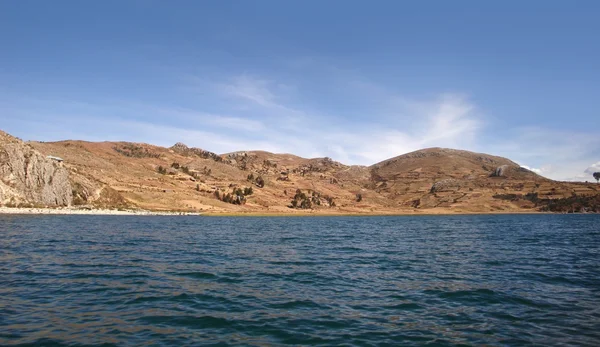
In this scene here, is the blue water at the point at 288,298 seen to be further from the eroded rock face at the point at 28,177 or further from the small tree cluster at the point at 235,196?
the small tree cluster at the point at 235,196

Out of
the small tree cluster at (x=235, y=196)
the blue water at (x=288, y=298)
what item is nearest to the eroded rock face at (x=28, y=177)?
the blue water at (x=288, y=298)

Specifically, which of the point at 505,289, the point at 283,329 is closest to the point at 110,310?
the point at 283,329

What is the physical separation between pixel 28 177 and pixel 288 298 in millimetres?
94930

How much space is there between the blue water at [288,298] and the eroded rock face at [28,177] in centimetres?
6274

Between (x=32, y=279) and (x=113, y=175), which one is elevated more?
(x=113, y=175)

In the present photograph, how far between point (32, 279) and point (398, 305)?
19.8 m

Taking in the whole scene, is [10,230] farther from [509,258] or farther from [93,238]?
[509,258]

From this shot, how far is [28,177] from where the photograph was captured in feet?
293

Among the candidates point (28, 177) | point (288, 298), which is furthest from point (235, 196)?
point (288, 298)

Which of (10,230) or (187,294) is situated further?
(10,230)

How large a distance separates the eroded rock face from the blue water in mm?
62737

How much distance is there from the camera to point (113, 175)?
156m

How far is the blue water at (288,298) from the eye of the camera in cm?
1343

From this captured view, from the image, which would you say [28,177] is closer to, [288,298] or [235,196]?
[235,196]
